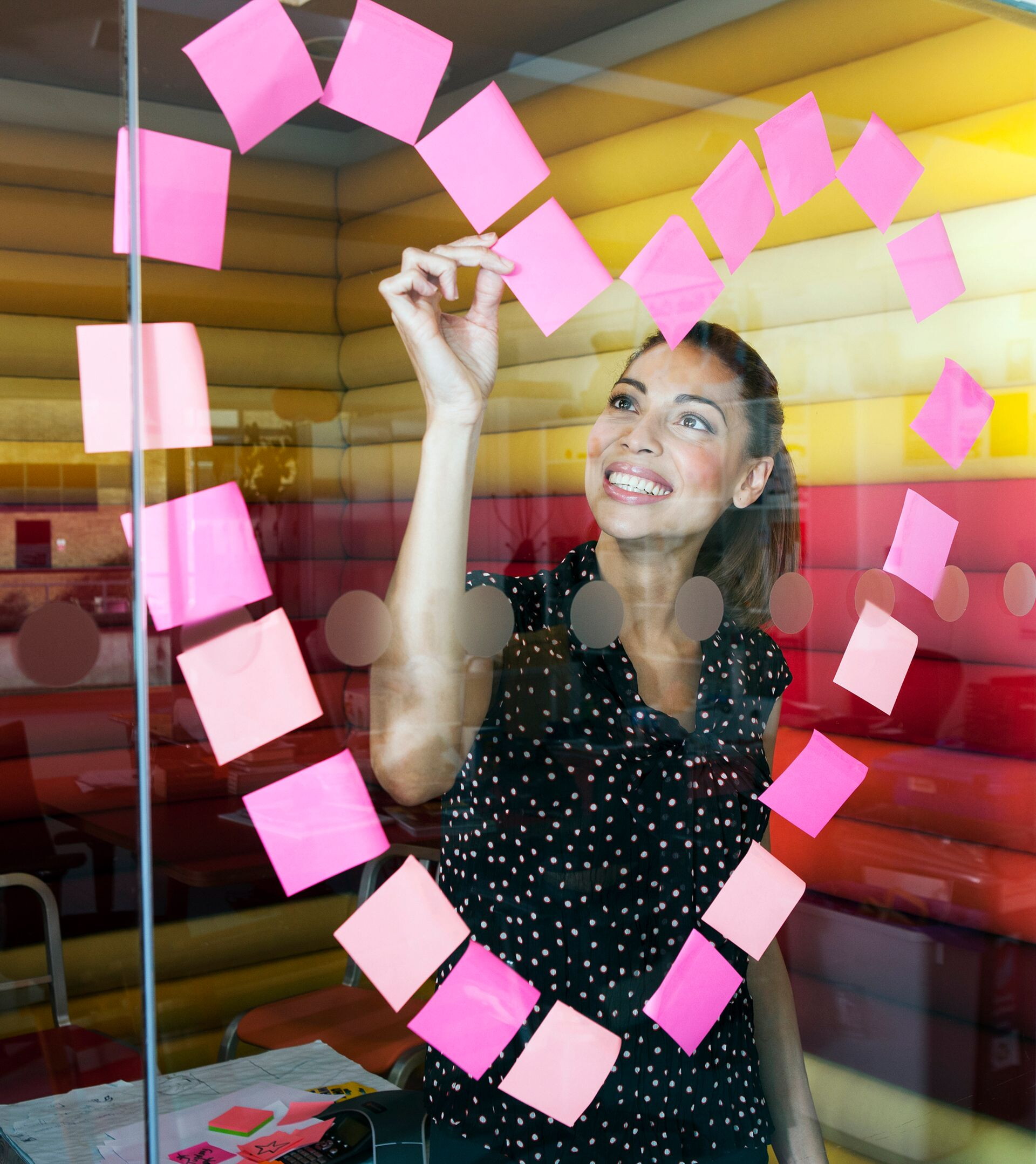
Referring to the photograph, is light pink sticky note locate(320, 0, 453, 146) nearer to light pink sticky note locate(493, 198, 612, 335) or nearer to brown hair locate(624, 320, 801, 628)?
light pink sticky note locate(493, 198, 612, 335)

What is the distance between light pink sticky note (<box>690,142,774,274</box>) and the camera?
145cm

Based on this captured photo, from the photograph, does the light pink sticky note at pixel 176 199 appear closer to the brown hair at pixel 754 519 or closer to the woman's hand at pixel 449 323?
the woman's hand at pixel 449 323

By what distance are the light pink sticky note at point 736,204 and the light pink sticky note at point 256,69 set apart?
0.52 metres

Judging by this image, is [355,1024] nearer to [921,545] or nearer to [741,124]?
[921,545]

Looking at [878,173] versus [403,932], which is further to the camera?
[878,173]

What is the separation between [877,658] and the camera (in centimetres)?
168

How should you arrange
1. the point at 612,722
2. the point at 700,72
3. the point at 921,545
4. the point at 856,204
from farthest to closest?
the point at 921,545, the point at 856,204, the point at 700,72, the point at 612,722

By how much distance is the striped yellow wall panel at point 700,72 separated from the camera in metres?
1.20

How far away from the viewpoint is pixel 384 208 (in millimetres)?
1196

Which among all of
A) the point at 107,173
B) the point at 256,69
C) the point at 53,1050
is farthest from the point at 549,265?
the point at 53,1050

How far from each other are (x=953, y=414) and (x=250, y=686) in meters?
1.17

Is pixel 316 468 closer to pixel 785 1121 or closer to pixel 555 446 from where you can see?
pixel 555 446

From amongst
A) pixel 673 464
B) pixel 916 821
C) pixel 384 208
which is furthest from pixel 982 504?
pixel 384 208

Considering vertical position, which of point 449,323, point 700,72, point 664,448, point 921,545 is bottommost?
point 921,545
